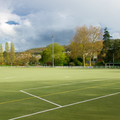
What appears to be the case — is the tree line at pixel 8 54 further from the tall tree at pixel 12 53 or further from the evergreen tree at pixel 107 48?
the evergreen tree at pixel 107 48

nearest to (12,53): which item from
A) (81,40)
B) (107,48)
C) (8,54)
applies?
(8,54)

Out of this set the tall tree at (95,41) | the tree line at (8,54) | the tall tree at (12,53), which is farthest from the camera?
the tree line at (8,54)

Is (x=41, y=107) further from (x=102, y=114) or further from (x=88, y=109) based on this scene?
(x=102, y=114)

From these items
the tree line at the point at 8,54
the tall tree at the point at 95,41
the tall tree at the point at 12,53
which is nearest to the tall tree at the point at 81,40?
the tall tree at the point at 95,41

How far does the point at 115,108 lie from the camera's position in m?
5.66

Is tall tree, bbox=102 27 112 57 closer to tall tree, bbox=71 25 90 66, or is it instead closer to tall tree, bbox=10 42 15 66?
tall tree, bbox=71 25 90 66

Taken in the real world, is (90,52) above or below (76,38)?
below

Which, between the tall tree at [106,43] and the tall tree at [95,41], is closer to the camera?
the tall tree at [95,41]

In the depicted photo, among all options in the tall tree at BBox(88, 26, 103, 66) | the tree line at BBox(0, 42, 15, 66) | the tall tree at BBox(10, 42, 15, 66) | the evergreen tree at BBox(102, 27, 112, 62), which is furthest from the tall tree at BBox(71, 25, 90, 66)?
the tree line at BBox(0, 42, 15, 66)

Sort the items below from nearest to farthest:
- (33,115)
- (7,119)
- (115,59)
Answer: (7,119) < (33,115) < (115,59)

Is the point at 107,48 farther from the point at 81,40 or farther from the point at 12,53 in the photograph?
the point at 12,53

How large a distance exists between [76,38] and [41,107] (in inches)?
2262

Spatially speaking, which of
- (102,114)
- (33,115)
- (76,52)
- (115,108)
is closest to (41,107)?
(33,115)

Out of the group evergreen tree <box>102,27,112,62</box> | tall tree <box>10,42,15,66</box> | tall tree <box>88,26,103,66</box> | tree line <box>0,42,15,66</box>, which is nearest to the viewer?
tall tree <box>88,26,103,66</box>
